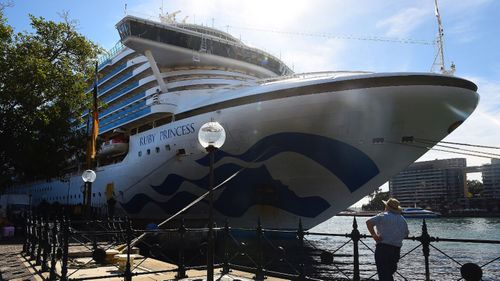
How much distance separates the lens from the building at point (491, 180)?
107625 millimetres

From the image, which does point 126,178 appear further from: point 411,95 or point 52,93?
point 411,95

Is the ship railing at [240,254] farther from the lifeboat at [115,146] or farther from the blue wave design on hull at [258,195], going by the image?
the lifeboat at [115,146]

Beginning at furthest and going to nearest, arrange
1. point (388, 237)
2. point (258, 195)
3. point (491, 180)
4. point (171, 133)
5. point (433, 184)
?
point (433, 184) → point (491, 180) → point (171, 133) → point (258, 195) → point (388, 237)

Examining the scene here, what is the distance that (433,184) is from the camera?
115375mm

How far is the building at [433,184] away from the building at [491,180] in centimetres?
567

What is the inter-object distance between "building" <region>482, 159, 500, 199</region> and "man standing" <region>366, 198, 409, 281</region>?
115991mm

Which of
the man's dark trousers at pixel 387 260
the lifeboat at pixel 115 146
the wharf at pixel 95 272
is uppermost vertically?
the lifeboat at pixel 115 146

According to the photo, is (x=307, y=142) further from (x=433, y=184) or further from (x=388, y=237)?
(x=433, y=184)

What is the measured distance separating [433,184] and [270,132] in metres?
111

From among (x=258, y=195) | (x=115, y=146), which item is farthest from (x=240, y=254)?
(x=115, y=146)

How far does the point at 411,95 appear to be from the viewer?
49.4 ft

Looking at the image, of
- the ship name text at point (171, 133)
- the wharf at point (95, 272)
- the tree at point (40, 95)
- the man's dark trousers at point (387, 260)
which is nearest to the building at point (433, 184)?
the ship name text at point (171, 133)

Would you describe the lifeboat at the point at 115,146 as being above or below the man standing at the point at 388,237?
above

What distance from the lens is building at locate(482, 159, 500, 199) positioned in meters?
108
